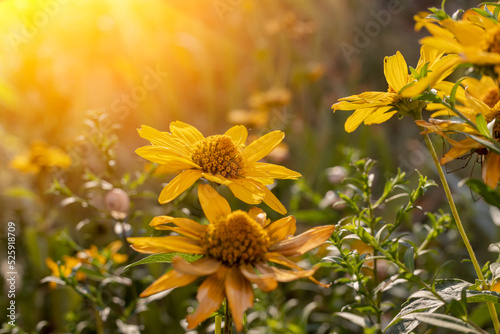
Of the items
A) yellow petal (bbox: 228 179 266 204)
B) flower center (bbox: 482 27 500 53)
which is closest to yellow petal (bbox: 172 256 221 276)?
yellow petal (bbox: 228 179 266 204)

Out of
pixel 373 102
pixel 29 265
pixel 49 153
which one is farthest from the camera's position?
pixel 49 153

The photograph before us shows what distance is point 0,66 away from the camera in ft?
7.89

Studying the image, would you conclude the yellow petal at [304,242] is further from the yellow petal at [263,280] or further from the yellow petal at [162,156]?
the yellow petal at [162,156]

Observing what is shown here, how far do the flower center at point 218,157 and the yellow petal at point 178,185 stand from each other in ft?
0.11

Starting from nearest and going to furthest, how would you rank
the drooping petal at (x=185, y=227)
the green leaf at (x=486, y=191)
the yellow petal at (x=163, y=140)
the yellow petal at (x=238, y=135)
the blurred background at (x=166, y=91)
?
the green leaf at (x=486, y=191)
the drooping petal at (x=185, y=227)
the yellow petal at (x=163, y=140)
the yellow petal at (x=238, y=135)
the blurred background at (x=166, y=91)

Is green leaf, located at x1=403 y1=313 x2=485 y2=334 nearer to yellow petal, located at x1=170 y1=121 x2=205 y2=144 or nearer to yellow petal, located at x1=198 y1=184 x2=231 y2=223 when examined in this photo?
yellow petal, located at x1=198 y1=184 x2=231 y2=223

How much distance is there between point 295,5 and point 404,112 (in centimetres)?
309

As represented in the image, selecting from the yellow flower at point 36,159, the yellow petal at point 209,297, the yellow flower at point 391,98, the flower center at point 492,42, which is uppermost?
the flower center at point 492,42

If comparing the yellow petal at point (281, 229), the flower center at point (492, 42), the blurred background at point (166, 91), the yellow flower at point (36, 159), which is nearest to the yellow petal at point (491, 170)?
the flower center at point (492, 42)

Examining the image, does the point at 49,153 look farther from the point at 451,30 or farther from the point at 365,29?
the point at 365,29

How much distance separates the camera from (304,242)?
51 cm

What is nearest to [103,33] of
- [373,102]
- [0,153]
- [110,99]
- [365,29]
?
[110,99]

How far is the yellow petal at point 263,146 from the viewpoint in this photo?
2.24 ft

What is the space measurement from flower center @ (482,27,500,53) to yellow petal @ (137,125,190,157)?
39 centimetres
